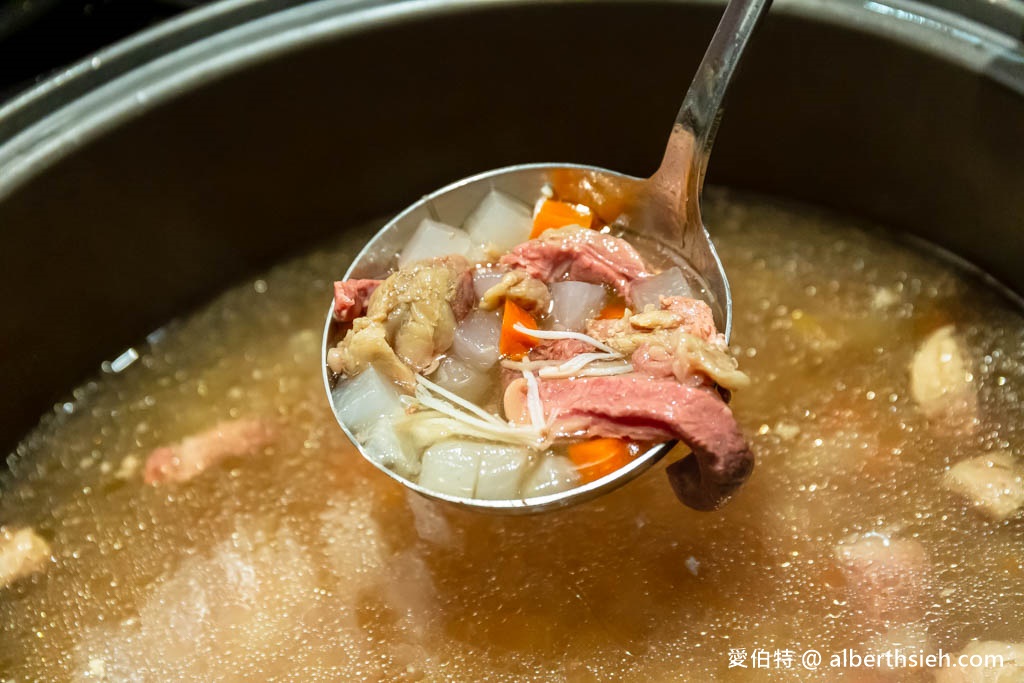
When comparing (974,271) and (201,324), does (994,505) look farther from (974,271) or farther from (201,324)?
(201,324)

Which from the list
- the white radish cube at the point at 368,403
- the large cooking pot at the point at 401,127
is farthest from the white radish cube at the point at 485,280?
the large cooking pot at the point at 401,127

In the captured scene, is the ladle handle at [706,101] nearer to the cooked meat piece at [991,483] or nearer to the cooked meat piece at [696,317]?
the cooked meat piece at [696,317]

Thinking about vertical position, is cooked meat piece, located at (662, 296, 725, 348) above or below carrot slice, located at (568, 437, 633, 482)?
above

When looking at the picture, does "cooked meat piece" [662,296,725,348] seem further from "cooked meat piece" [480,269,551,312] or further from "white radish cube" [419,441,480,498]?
"white radish cube" [419,441,480,498]

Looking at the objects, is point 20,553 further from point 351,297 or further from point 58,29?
point 58,29

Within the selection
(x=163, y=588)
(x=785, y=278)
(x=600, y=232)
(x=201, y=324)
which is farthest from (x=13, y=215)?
(x=785, y=278)

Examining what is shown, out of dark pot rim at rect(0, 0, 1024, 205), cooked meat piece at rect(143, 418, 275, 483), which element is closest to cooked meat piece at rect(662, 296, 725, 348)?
dark pot rim at rect(0, 0, 1024, 205)

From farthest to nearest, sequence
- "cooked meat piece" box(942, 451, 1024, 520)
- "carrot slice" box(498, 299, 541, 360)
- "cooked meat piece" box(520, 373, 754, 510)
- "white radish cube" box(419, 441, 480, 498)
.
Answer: "cooked meat piece" box(942, 451, 1024, 520), "carrot slice" box(498, 299, 541, 360), "white radish cube" box(419, 441, 480, 498), "cooked meat piece" box(520, 373, 754, 510)

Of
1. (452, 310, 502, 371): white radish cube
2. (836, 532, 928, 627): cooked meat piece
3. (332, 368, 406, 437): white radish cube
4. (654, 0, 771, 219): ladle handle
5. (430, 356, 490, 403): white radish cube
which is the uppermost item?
(654, 0, 771, 219): ladle handle

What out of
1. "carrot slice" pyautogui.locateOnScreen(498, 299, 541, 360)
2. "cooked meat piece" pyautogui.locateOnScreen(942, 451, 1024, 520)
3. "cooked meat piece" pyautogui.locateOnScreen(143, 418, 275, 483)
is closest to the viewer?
"carrot slice" pyautogui.locateOnScreen(498, 299, 541, 360)
